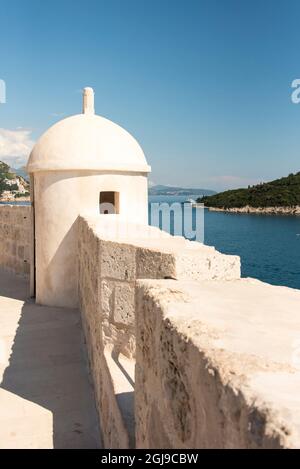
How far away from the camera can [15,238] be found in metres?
10.6

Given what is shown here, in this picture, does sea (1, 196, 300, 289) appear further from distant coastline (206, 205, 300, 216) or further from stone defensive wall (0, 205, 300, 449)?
stone defensive wall (0, 205, 300, 449)

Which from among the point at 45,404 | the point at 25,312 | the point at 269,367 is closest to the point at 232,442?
the point at 269,367

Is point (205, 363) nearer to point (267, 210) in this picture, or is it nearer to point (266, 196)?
point (267, 210)

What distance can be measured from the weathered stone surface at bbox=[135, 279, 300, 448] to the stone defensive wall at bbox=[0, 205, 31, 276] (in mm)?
8158

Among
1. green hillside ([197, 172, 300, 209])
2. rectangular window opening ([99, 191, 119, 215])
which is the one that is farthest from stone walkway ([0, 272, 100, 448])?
green hillside ([197, 172, 300, 209])

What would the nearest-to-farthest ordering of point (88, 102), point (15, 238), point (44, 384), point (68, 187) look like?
point (44, 384) → point (68, 187) → point (88, 102) → point (15, 238)

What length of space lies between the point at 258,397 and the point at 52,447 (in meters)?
2.88

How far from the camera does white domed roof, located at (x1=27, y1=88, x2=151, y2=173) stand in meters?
7.46

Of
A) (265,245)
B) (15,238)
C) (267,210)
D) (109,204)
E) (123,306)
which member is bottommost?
(265,245)

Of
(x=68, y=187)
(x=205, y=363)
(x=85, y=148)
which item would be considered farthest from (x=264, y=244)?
(x=205, y=363)

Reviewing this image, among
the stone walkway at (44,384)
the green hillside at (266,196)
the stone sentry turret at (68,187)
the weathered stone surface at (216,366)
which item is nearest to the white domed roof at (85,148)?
the stone sentry turret at (68,187)

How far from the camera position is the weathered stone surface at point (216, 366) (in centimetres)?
100

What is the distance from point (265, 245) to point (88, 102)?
3622 cm

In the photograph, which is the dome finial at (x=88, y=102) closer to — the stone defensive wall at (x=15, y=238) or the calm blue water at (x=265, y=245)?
the stone defensive wall at (x=15, y=238)
